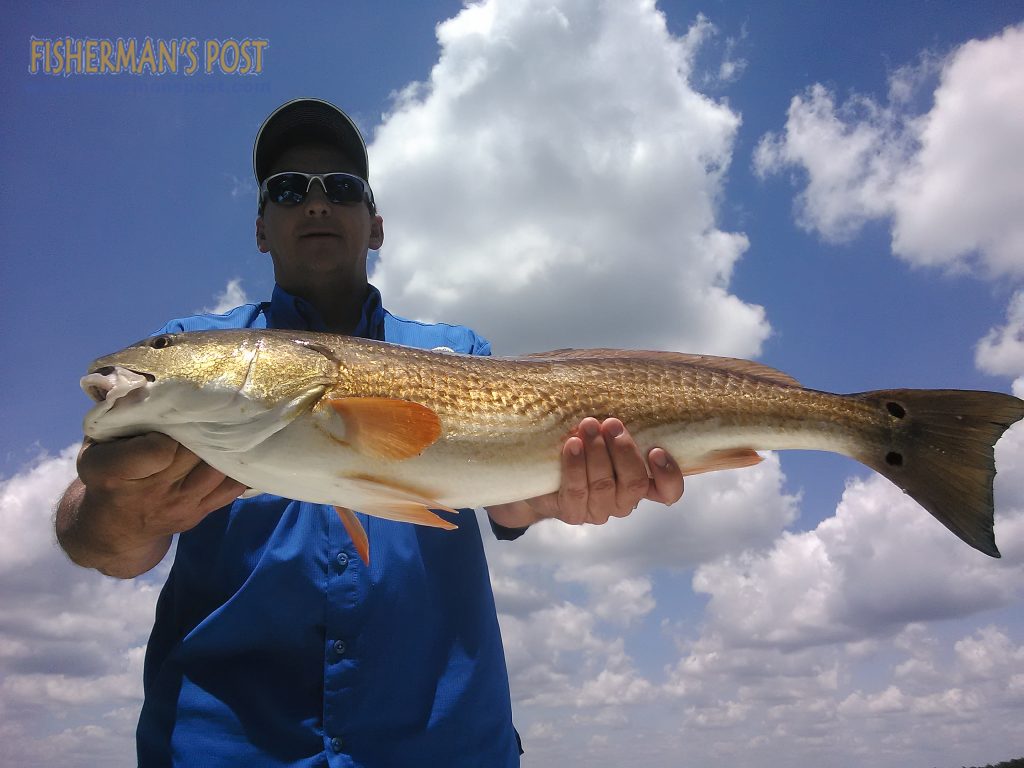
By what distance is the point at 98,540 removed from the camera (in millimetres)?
4305

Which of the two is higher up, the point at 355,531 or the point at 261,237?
the point at 261,237

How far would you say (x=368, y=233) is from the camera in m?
6.78

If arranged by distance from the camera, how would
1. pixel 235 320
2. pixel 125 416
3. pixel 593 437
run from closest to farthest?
pixel 125 416, pixel 593 437, pixel 235 320

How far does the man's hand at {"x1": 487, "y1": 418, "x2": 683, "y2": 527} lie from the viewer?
4664mm

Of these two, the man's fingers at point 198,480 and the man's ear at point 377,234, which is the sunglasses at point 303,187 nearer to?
the man's ear at point 377,234

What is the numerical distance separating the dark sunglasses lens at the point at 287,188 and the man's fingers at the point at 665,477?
3.87 metres

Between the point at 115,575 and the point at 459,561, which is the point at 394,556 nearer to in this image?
the point at 459,561

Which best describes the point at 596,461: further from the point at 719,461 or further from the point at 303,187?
the point at 303,187

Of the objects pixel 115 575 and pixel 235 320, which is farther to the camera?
pixel 235 320

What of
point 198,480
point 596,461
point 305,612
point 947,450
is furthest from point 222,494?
point 947,450

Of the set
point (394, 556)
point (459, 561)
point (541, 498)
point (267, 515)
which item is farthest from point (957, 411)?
point (267, 515)

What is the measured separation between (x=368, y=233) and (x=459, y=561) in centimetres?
331

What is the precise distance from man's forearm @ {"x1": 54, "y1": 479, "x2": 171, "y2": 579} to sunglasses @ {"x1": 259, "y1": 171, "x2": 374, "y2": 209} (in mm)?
2997

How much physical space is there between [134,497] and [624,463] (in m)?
2.90
